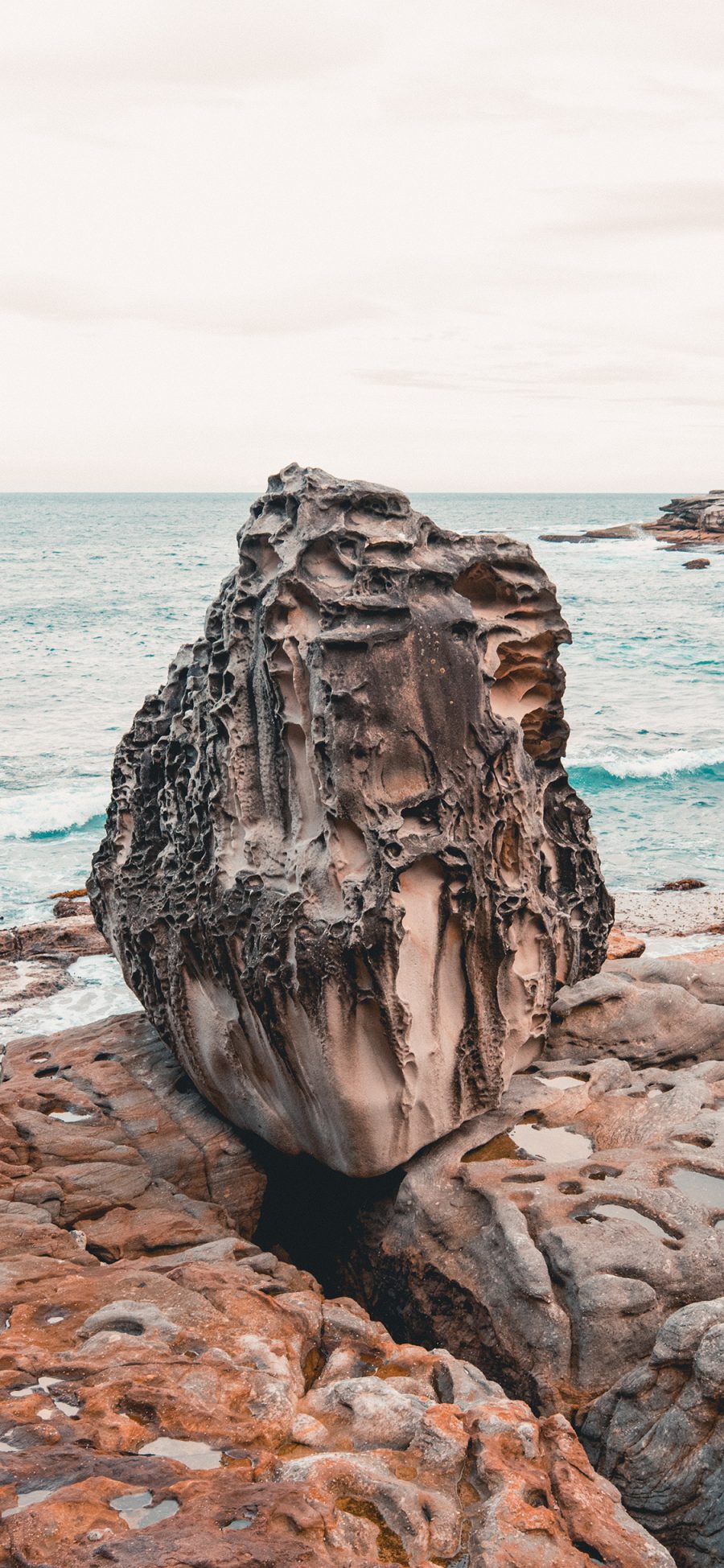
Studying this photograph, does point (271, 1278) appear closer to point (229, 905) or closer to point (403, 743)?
point (229, 905)

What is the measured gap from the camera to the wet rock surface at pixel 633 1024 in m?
5.78

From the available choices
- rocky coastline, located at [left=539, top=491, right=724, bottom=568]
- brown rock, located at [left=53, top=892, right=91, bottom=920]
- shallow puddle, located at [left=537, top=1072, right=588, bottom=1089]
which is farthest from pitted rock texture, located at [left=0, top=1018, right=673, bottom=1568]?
rocky coastline, located at [left=539, top=491, right=724, bottom=568]

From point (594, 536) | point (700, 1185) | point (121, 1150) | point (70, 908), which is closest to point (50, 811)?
point (70, 908)

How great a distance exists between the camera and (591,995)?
591 centimetres

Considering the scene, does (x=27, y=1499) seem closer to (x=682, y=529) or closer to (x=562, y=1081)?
(x=562, y=1081)

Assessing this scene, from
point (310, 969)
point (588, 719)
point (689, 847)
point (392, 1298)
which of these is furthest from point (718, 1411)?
point (588, 719)

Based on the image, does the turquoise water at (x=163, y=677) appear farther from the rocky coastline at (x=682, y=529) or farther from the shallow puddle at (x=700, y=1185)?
the shallow puddle at (x=700, y=1185)

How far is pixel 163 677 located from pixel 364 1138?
21.0 meters

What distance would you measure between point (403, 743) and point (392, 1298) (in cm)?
207

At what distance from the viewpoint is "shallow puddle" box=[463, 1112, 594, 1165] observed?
4.81 meters

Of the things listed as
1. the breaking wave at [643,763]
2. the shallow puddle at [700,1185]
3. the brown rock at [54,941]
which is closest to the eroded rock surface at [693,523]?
the breaking wave at [643,763]

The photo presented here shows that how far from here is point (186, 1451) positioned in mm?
2873

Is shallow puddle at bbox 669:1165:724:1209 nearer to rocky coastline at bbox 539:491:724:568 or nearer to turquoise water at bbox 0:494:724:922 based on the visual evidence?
turquoise water at bbox 0:494:724:922

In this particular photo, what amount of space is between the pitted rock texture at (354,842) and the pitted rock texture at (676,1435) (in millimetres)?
1392
